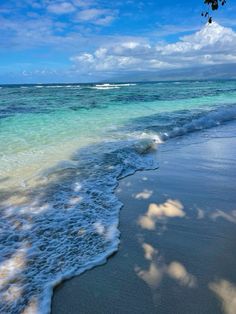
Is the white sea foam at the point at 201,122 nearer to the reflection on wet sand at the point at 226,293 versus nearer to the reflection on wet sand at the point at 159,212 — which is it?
the reflection on wet sand at the point at 159,212

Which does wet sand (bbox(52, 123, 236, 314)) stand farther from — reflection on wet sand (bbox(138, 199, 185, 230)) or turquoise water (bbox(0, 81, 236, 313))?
turquoise water (bbox(0, 81, 236, 313))

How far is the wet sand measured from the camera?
3223mm

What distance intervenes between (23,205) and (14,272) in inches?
81.0

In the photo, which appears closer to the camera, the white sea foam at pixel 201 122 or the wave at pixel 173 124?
the wave at pixel 173 124

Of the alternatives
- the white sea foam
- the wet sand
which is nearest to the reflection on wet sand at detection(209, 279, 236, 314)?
the wet sand

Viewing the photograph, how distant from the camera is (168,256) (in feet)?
13.1

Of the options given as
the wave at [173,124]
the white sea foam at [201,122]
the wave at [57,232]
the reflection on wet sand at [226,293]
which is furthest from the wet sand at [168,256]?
the white sea foam at [201,122]

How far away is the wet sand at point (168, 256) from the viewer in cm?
322

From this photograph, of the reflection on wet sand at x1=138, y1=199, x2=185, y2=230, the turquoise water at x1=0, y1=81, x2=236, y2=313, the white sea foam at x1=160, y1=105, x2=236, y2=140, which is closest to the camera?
the turquoise water at x1=0, y1=81, x2=236, y2=313

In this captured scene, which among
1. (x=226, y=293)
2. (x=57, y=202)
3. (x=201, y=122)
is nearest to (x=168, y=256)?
(x=226, y=293)

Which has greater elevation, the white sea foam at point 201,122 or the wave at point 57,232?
the wave at point 57,232

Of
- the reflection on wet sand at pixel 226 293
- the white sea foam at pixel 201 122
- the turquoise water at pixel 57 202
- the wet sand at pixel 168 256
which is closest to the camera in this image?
the reflection on wet sand at pixel 226 293

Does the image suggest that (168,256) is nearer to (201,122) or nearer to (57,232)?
(57,232)

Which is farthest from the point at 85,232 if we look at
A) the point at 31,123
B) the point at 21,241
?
the point at 31,123
